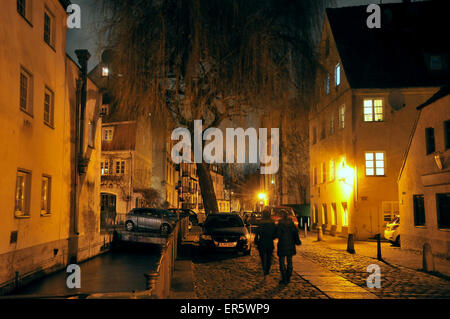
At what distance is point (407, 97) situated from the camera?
26.7 metres

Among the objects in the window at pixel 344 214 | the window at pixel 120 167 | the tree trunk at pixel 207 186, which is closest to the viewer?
the tree trunk at pixel 207 186

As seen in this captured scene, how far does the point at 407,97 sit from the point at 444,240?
37.3ft

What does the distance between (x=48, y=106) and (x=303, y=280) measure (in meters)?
10.5

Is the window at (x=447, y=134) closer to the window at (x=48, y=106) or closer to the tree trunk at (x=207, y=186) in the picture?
the tree trunk at (x=207, y=186)

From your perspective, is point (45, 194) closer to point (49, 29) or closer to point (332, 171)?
point (49, 29)

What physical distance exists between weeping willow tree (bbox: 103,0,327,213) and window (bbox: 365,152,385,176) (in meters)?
9.81

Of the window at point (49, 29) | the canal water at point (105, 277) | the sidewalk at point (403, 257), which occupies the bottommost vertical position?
the canal water at point (105, 277)

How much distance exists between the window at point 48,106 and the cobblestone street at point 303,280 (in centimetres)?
707

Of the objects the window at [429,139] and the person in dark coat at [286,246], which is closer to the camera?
the person in dark coat at [286,246]

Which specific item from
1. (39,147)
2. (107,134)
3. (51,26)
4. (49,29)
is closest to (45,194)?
(39,147)

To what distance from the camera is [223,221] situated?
63.5ft

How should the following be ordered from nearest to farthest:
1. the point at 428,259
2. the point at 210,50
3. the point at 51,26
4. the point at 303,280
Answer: the point at 303,280 → the point at 428,259 → the point at 51,26 → the point at 210,50

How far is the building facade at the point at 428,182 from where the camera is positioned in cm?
1762

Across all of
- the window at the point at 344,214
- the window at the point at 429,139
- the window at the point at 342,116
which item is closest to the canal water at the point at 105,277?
the window at the point at 344,214
